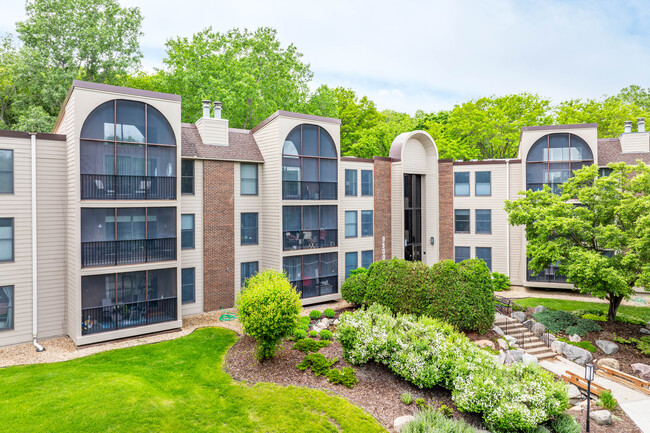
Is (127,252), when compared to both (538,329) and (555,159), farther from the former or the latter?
(555,159)

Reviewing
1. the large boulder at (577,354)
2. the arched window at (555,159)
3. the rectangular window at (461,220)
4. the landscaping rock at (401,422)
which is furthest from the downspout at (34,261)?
the arched window at (555,159)

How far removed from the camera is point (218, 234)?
63.3 ft

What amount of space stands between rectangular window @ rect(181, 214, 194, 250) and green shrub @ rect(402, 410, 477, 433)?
1341 cm

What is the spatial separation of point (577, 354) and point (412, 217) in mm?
13184

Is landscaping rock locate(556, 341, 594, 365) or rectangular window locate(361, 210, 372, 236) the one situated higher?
rectangular window locate(361, 210, 372, 236)

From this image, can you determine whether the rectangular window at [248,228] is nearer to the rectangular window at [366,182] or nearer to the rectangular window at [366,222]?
the rectangular window at [366,222]

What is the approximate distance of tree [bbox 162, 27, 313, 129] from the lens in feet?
98.3

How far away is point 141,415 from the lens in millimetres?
9633

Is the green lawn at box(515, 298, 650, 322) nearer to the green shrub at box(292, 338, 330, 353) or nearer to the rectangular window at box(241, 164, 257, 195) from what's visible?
the green shrub at box(292, 338, 330, 353)

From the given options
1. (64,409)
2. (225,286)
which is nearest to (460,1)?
(225,286)

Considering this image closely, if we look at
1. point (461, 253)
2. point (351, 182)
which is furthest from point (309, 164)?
point (461, 253)

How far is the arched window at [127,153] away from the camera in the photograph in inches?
567

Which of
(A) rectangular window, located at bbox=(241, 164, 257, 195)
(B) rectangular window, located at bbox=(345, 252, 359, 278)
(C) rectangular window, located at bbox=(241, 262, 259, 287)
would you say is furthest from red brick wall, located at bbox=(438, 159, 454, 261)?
(A) rectangular window, located at bbox=(241, 164, 257, 195)

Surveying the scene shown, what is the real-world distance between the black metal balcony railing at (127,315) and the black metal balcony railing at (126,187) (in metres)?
4.51
